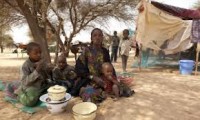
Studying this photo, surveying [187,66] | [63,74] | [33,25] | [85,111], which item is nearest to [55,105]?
[85,111]

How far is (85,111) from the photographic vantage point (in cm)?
396

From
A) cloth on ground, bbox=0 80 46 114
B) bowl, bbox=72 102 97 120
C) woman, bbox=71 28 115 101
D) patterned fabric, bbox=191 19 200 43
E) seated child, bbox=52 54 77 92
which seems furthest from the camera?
patterned fabric, bbox=191 19 200 43

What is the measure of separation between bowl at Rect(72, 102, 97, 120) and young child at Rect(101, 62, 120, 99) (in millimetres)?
695

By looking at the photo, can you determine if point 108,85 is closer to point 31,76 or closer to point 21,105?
point 31,76

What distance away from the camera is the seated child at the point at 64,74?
4.88m

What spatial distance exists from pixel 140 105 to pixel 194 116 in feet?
2.54

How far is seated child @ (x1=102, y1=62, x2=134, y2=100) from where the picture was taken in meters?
4.62

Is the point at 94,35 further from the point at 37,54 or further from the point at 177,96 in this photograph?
the point at 177,96

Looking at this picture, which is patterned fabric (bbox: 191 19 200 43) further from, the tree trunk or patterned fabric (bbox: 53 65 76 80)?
patterned fabric (bbox: 53 65 76 80)

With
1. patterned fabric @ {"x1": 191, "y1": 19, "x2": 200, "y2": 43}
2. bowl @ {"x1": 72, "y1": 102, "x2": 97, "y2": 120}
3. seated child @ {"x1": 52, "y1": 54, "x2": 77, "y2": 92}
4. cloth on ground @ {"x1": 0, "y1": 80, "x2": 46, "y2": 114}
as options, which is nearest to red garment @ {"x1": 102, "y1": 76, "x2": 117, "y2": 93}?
seated child @ {"x1": 52, "y1": 54, "x2": 77, "y2": 92}

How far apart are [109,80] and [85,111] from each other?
2.93ft

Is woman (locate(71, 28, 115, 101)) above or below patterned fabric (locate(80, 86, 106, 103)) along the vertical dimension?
above

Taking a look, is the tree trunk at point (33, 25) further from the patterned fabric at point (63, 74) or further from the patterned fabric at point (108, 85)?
the patterned fabric at point (108, 85)

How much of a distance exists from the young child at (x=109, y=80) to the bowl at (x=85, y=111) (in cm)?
69
